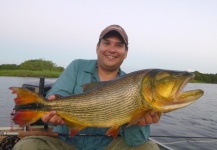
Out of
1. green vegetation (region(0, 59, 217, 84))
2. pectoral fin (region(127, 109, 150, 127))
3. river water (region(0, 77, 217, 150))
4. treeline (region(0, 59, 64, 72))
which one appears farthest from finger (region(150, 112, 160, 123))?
treeline (region(0, 59, 64, 72))

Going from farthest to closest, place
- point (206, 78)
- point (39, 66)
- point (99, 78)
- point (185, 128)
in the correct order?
point (206, 78), point (39, 66), point (185, 128), point (99, 78)

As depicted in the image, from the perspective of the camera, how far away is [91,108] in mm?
3408

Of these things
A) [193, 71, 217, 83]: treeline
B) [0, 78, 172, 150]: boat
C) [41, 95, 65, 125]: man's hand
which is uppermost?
[41, 95, 65, 125]: man's hand

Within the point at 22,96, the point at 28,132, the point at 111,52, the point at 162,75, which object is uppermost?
the point at 111,52

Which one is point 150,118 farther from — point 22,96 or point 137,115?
point 22,96

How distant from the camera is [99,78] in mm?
4605

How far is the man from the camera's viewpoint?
13.4 ft

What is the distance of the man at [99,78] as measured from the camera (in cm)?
407

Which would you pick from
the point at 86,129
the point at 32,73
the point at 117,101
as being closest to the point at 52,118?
the point at 117,101

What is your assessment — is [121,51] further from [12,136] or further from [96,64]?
[12,136]

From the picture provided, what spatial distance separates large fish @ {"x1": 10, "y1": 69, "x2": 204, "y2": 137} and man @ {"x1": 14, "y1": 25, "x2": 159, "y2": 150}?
48cm

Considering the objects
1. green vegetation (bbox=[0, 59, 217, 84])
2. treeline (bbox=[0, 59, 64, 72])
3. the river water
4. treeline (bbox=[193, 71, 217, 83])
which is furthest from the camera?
treeline (bbox=[193, 71, 217, 83])

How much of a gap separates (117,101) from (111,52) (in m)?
1.32

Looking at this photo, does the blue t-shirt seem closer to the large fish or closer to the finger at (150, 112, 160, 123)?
the finger at (150, 112, 160, 123)
